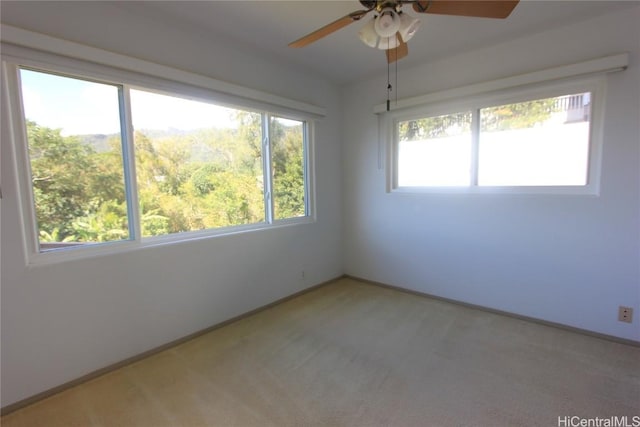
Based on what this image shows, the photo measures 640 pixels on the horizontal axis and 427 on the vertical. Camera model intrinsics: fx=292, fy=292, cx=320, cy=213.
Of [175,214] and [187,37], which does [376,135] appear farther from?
[175,214]

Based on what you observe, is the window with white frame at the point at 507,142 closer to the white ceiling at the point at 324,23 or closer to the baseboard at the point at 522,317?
the white ceiling at the point at 324,23

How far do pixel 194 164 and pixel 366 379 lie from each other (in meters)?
2.16

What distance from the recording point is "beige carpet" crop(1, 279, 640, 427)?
1662 mm

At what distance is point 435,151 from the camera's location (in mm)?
3242

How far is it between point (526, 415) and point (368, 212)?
8.18ft

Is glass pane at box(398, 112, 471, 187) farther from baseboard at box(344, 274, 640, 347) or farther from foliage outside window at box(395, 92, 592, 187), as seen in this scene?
baseboard at box(344, 274, 640, 347)

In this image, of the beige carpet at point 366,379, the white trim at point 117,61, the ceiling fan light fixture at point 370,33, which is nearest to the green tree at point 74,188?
the white trim at point 117,61

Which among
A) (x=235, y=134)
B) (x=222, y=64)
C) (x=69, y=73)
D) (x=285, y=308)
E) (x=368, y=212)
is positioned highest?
(x=222, y=64)

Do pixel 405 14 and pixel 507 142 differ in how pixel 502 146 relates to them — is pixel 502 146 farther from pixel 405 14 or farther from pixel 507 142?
pixel 405 14

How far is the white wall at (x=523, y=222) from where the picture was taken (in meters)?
2.26

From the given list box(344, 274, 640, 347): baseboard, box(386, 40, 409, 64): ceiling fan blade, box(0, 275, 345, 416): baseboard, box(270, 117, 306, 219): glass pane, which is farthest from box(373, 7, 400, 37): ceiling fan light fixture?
box(344, 274, 640, 347): baseboard

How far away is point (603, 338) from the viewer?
2393 mm

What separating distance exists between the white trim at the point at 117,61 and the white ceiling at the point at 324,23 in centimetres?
16

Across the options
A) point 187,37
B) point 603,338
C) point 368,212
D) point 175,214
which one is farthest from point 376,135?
point 603,338
